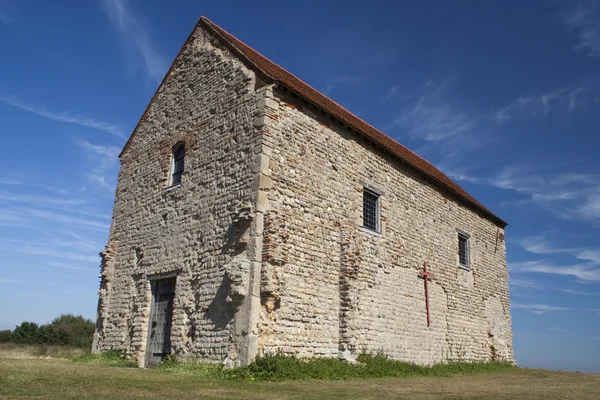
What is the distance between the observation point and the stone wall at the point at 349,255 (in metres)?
11.1

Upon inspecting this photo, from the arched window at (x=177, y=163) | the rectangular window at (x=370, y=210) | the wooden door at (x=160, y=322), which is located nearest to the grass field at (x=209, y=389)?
the wooden door at (x=160, y=322)

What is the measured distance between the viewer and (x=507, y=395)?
898 centimetres

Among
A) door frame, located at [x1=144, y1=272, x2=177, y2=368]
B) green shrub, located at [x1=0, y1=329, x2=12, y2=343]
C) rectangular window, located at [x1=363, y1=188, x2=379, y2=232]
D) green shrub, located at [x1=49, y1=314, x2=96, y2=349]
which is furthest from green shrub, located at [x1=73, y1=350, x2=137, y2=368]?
green shrub, located at [x1=0, y1=329, x2=12, y2=343]

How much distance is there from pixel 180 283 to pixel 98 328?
4.21 metres

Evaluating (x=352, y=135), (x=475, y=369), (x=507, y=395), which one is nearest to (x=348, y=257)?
(x=352, y=135)

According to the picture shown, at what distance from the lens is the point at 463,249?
18.9 m

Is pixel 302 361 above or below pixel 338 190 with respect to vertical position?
below

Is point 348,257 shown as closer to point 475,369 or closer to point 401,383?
point 401,383

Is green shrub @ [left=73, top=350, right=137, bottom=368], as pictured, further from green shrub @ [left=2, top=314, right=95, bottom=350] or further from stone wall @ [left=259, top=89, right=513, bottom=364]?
green shrub @ [left=2, top=314, right=95, bottom=350]

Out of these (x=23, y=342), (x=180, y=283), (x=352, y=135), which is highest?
(x=352, y=135)

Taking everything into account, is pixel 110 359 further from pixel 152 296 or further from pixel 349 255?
pixel 349 255

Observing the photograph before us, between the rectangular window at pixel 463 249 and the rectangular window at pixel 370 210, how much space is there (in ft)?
18.9

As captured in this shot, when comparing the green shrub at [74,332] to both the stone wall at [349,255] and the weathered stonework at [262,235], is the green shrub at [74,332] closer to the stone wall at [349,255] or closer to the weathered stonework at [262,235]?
the weathered stonework at [262,235]

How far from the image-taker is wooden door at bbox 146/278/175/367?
12.3 metres
